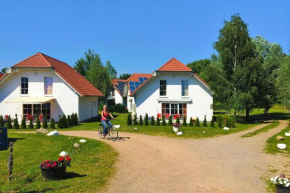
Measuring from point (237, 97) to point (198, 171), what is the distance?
19337 mm

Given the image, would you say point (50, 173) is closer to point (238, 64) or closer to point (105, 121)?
point (105, 121)

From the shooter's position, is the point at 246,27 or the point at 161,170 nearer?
the point at 161,170

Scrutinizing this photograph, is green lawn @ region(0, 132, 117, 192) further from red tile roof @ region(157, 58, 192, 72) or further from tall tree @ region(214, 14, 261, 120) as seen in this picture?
tall tree @ region(214, 14, 261, 120)

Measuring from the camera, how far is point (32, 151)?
36.8 feet

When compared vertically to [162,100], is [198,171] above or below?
below

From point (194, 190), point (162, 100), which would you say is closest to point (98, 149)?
point (194, 190)

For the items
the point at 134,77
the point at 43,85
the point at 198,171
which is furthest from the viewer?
the point at 134,77

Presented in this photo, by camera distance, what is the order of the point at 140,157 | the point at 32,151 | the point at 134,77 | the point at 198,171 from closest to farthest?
the point at 198,171 → the point at 140,157 → the point at 32,151 → the point at 134,77

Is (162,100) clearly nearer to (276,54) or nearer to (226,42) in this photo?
(226,42)

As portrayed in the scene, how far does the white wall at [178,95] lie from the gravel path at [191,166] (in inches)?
512

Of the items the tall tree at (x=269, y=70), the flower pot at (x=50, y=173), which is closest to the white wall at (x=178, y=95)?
the tall tree at (x=269, y=70)

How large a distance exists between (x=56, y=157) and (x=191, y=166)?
5.47 m

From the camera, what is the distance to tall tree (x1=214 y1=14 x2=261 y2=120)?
2556 centimetres

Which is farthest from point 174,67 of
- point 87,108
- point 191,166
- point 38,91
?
point 191,166
